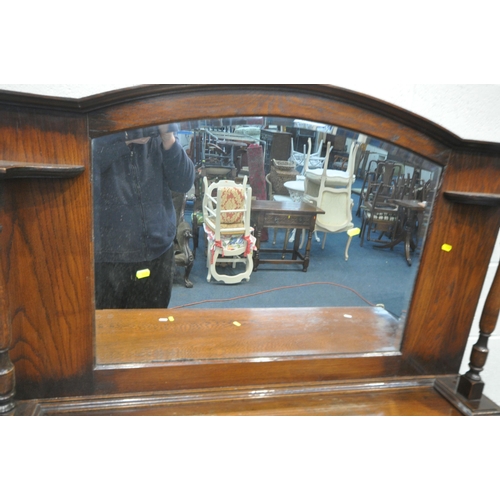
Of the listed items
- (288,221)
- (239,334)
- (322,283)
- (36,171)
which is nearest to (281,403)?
(239,334)

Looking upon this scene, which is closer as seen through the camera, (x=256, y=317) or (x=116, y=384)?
(x=116, y=384)

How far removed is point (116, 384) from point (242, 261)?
35 centimetres

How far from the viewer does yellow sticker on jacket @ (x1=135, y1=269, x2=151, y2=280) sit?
833 mm

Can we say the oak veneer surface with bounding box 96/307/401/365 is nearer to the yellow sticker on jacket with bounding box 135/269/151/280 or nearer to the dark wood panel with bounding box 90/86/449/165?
the yellow sticker on jacket with bounding box 135/269/151/280

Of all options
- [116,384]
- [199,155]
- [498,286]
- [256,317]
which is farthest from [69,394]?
[498,286]

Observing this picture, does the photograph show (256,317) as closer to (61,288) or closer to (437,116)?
(61,288)

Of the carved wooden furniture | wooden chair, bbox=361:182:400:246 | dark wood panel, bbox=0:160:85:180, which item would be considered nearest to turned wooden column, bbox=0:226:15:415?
the carved wooden furniture

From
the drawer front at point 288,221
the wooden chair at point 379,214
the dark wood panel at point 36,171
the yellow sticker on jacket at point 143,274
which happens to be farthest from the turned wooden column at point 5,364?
the wooden chair at point 379,214

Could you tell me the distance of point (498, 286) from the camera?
85 cm

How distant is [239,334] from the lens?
91 cm

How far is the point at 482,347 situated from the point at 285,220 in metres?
0.51

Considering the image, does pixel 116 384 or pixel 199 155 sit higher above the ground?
pixel 199 155

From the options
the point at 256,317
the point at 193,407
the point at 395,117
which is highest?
the point at 395,117

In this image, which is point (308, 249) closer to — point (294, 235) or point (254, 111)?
point (294, 235)
